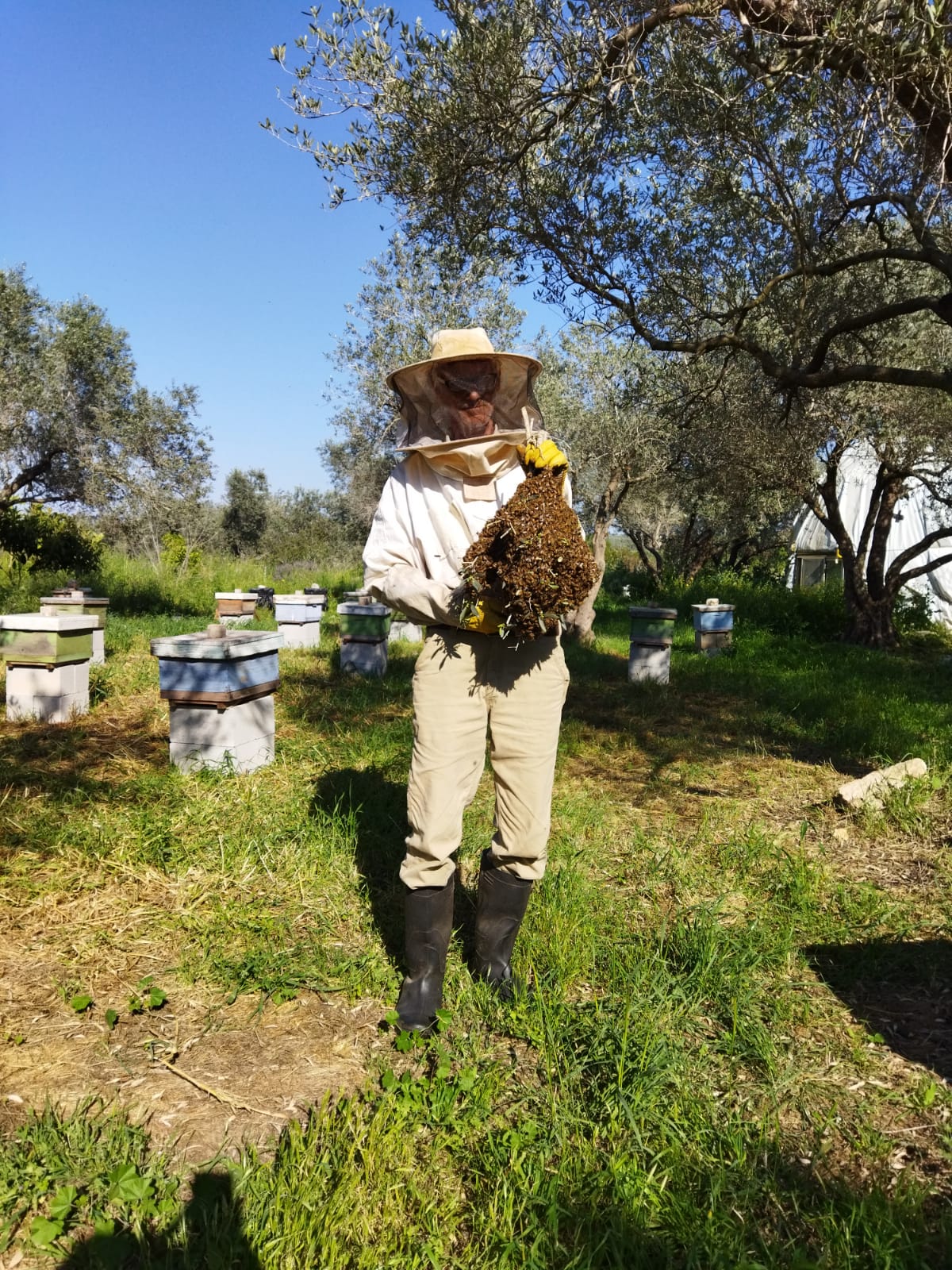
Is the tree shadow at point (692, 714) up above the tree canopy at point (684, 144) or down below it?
below

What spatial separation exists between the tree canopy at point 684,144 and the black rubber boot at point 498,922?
341cm

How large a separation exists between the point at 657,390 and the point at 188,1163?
8658mm

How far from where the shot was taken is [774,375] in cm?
542

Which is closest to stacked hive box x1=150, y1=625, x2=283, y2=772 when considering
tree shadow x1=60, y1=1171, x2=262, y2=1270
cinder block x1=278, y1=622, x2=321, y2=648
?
tree shadow x1=60, y1=1171, x2=262, y2=1270

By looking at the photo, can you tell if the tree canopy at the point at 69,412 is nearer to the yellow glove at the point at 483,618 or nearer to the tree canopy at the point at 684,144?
the tree canopy at the point at 684,144

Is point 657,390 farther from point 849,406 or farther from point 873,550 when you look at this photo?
point 873,550

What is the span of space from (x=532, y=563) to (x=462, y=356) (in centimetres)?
68

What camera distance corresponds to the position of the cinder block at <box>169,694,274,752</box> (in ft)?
14.8

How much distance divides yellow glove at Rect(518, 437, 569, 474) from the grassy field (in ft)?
5.11

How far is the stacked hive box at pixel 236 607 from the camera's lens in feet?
38.5

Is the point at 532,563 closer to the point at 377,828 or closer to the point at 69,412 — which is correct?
the point at 377,828

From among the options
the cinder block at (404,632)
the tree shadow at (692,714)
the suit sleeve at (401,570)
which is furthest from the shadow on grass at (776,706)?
the suit sleeve at (401,570)

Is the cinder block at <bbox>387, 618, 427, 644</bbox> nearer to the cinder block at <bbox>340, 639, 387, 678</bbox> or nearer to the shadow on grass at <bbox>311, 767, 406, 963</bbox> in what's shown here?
the cinder block at <bbox>340, 639, 387, 678</bbox>

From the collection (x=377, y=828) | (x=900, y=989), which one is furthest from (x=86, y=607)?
(x=900, y=989)
